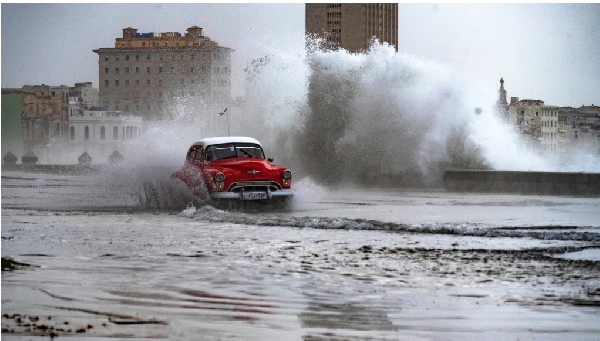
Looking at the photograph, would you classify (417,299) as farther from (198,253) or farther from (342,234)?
(342,234)

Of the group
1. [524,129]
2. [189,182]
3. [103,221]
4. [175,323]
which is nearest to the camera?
[175,323]

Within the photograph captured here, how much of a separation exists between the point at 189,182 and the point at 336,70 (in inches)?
692

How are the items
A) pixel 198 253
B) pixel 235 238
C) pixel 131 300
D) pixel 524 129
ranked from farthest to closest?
1. pixel 524 129
2. pixel 235 238
3. pixel 198 253
4. pixel 131 300

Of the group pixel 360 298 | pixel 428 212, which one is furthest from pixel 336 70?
pixel 360 298

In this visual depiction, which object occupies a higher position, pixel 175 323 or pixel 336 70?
pixel 336 70

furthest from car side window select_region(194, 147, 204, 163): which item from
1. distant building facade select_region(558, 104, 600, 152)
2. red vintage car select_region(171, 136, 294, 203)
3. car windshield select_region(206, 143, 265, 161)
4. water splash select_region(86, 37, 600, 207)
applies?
distant building facade select_region(558, 104, 600, 152)

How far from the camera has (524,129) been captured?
3888 inches

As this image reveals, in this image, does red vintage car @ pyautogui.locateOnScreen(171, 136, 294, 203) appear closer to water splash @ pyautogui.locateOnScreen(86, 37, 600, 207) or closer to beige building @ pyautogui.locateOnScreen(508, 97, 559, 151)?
water splash @ pyautogui.locateOnScreen(86, 37, 600, 207)

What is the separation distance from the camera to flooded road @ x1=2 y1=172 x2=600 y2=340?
6.12m

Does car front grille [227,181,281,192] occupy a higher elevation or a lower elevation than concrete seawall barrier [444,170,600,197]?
higher

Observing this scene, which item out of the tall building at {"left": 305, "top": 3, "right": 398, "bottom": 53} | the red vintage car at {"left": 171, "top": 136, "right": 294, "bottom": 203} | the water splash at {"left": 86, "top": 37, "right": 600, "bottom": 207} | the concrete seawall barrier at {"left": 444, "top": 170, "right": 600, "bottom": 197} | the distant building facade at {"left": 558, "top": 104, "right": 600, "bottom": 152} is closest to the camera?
the red vintage car at {"left": 171, "top": 136, "right": 294, "bottom": 203}

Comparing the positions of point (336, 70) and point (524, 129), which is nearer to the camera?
point (336, 70)

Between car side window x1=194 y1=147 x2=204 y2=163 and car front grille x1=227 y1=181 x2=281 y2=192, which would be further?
car side window x1=194 y1=147 x2=204 y2=163

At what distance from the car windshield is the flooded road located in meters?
1.44
